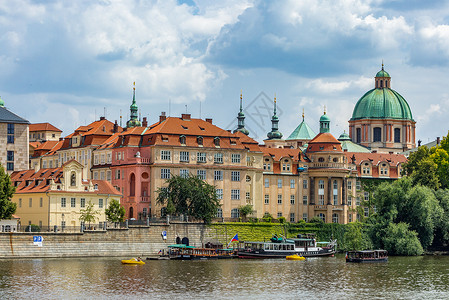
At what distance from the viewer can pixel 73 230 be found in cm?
13538

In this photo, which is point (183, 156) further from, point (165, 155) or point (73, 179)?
point (73, 179)

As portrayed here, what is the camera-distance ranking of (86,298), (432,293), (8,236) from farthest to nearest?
(8,236)
(432,293)
(86,298)

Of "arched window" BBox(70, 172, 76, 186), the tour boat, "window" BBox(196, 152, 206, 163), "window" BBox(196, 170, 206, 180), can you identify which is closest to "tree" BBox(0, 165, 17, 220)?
"arched window" BBox(70, 172, 76, 186)

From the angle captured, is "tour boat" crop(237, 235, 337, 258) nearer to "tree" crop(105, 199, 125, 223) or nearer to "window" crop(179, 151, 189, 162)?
"tree" crop(105, 199, 125, 223)

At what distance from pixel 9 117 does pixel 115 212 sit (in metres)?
33.0

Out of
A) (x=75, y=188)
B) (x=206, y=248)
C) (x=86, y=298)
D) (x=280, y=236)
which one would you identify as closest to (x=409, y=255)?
(x=280, y=236)

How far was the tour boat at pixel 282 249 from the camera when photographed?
142 m

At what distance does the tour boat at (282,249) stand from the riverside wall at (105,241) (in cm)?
807

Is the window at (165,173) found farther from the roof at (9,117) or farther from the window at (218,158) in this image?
the roof at (9,117)

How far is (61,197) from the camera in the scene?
144500 millimetres

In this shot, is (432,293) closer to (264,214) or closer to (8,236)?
(8,236)

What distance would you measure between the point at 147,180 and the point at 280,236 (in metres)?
21.7

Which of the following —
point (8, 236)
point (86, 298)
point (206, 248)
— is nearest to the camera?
point (86, 298)

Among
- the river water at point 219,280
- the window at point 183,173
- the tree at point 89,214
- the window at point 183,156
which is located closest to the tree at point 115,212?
the tree at point 89,214
